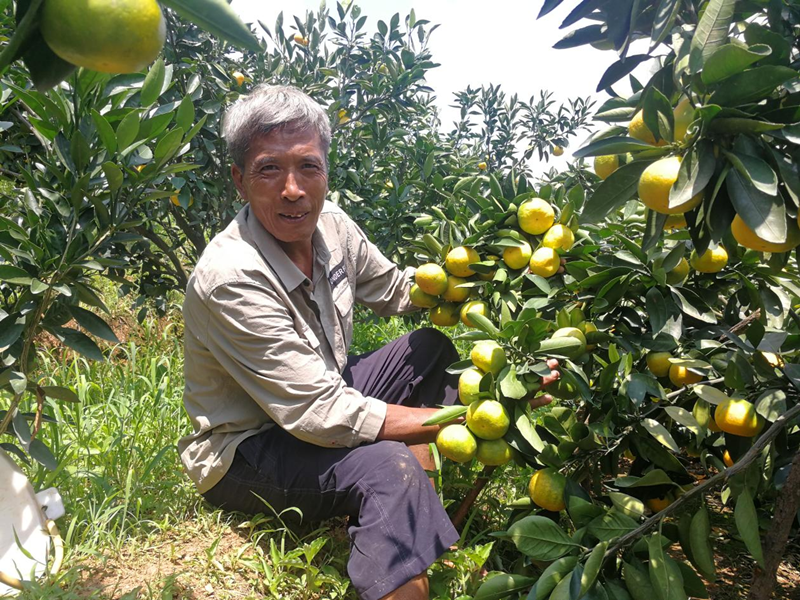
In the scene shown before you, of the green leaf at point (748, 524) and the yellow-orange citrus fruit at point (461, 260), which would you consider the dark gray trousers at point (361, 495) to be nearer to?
the yellow-orange citrus fruit at point (461, 260)

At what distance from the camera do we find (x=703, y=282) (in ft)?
5.61

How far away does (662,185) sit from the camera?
0.99 m

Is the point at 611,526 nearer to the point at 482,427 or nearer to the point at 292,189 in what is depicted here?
the point at 482,427

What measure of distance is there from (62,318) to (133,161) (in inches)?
18.4

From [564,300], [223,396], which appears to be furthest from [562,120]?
[223,396]

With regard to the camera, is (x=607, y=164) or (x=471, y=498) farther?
(x=471, y=498)

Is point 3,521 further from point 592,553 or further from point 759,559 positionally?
point 759,559

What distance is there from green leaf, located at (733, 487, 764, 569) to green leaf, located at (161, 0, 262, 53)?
125 centimetres

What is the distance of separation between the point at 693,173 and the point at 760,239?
0.16 m

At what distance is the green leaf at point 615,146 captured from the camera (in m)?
1.05

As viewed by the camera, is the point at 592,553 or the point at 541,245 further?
the point at 541,245

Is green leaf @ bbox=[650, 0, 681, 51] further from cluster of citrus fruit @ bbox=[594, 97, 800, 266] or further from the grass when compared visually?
the grass

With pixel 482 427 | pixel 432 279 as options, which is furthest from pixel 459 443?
pixel 432 279

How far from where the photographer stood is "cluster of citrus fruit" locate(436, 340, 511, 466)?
1527 millimetres
